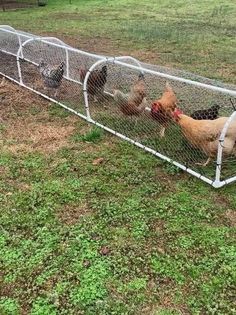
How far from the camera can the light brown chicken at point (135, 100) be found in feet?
20.2

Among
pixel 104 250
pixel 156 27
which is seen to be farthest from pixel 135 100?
pixel 156 27

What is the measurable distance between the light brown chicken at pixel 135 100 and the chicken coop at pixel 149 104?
0.01 meters

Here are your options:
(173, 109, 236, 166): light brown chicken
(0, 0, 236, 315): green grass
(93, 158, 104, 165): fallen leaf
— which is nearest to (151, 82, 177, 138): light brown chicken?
(173, 109, 236, 166): light brown chicken

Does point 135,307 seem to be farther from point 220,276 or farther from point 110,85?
point 110,85

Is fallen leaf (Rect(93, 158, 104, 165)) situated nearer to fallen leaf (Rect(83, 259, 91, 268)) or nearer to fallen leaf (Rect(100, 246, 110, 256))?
fallen leaf (Rect(100, 246, 110, 256))

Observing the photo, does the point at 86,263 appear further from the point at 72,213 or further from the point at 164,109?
the point at 164,109

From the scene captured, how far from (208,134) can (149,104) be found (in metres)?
1.79

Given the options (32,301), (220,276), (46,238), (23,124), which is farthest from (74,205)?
(23,124)

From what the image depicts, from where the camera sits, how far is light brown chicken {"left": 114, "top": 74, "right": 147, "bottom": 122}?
20.2 feet

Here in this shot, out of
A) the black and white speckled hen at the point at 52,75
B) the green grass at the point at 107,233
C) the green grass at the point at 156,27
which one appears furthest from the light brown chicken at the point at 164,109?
the green grass at the point at 156,27

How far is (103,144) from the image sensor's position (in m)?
6.09

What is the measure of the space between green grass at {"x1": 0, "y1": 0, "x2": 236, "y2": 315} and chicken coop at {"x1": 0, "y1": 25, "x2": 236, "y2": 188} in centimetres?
30

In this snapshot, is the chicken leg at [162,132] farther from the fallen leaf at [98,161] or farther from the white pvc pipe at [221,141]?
the white pvc pipe at [221,141]

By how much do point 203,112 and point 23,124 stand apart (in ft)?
10.0
